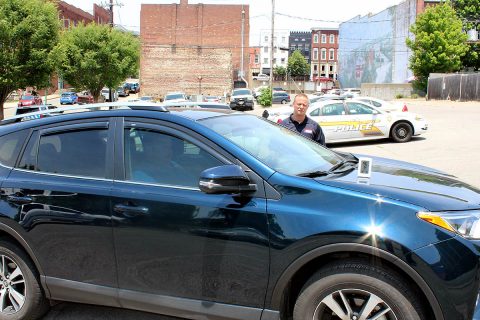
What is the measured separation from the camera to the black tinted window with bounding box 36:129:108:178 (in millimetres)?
3537

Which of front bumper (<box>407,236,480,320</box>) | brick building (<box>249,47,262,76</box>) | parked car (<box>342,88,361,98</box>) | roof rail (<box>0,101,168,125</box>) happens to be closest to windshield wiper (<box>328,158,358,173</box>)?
front bumper (<box>407,236,480,320</box>)

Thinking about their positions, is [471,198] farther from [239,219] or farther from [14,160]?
[14,160]

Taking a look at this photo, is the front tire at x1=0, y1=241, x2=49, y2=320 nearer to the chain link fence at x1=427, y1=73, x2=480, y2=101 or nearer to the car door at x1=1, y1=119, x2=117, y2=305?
the car door at x1=1, y1=119, x2=117, y2=305

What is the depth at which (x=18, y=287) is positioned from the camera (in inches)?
150

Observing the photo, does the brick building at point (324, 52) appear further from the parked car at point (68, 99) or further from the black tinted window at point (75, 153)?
the black tinted window at point (75, 153)

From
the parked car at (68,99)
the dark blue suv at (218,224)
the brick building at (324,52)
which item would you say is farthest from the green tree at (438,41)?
the brick building at (324,52)

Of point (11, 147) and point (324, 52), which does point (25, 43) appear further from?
point (324, 52)

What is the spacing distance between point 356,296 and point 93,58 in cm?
3660

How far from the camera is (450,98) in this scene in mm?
40344

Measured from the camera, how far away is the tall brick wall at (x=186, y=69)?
202 feet

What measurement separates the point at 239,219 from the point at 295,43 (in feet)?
529

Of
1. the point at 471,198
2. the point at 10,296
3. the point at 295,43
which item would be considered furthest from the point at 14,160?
the point at 295,43

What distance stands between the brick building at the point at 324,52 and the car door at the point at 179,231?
118280mm

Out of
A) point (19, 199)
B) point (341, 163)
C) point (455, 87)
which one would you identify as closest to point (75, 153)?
point (19, 199)
